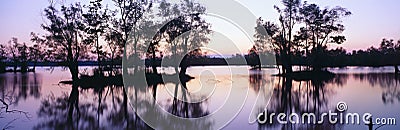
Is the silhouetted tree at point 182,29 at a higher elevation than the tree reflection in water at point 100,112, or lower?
higher

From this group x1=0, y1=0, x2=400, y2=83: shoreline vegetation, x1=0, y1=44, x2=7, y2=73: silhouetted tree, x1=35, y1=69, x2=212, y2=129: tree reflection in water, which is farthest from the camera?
x1=0, y1=44, x2=7, y2=73: silhouetted tree

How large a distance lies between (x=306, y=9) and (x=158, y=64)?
8.63m

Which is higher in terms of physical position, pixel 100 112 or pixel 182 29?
pixel 182 29

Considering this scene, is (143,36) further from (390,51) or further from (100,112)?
(390,51)

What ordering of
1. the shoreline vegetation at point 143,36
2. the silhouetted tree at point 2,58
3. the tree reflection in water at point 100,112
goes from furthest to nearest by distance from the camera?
the silhouetted tree at point 2,58 < the shoreline vegetation at point 143,36 < the tree reflection in water at point 100,112

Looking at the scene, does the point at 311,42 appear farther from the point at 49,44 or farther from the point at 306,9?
the point at 49,44

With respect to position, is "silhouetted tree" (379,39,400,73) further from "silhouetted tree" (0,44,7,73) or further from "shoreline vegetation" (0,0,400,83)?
"silhouetted tree" (0,44,7,73)

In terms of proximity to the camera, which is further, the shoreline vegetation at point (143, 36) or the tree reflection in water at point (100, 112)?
the shoreline vegetation at point (143, 36)

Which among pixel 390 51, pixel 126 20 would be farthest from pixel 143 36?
pixel 390 51

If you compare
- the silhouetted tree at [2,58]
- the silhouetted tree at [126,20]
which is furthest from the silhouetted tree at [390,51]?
the silhouetted tree at [2,58]

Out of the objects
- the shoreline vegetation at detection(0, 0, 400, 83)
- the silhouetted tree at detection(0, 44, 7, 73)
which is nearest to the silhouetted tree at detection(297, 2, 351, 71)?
the shoreline vegetation at detection(0, 0, 400, 83)

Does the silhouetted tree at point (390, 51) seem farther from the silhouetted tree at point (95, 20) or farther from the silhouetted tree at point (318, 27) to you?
the silhouetted tree at point (95, 20)

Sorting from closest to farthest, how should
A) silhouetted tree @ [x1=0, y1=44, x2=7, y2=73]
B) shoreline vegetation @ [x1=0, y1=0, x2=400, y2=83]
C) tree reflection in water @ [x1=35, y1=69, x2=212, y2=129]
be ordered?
tree reflection in water @ [x1=35, y1=69, x2=212, y2=129] → shoreline vegetation @ [x1=0, y1=0, x2=400, y2=83] → silhouetted tree @ [x1=0, y1=44, x2=7, y2=73]

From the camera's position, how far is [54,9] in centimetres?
1977
